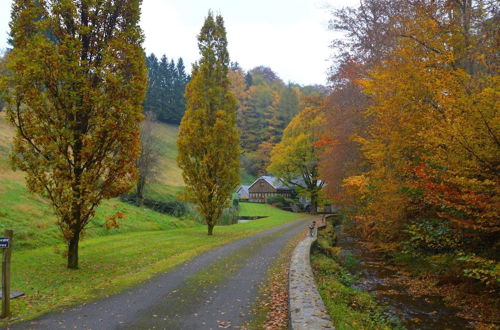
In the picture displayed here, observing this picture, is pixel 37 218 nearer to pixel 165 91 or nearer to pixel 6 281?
pixel 6 281

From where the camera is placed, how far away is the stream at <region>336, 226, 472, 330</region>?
342 inches

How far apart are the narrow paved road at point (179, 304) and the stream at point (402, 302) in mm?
3643

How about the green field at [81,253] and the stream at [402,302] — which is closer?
the green field at [81,253]

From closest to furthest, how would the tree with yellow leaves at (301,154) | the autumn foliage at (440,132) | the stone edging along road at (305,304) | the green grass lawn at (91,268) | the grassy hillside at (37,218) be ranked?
the stone edging along road at (305,304) < the green grass lawn at (91,268) < the autumn foliage at (440,132) < the grassy hillside at (37,218) < the tree with yellow leaves at (301,154)

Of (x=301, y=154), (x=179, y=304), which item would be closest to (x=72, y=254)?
(x=179, y=304)

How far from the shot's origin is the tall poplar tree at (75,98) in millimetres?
10008

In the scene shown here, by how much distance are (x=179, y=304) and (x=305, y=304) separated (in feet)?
8.45

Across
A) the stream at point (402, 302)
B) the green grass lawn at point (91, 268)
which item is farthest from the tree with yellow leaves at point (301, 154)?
the stream at point (402, 302)

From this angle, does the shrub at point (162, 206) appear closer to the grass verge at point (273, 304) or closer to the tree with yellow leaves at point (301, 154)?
the tree with yellow leaves at point (301, 154)

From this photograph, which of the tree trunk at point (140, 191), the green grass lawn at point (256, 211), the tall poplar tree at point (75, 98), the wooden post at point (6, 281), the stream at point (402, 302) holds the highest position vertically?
the tall poplar tree at point (75, 98)

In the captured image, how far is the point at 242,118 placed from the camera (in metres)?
81.0

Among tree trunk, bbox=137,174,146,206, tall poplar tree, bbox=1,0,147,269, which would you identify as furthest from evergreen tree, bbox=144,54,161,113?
tall poplar tree, bbox=1,0,147,269

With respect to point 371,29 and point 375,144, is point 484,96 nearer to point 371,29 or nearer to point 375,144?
point 375,144

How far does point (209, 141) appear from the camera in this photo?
66.3 ft
